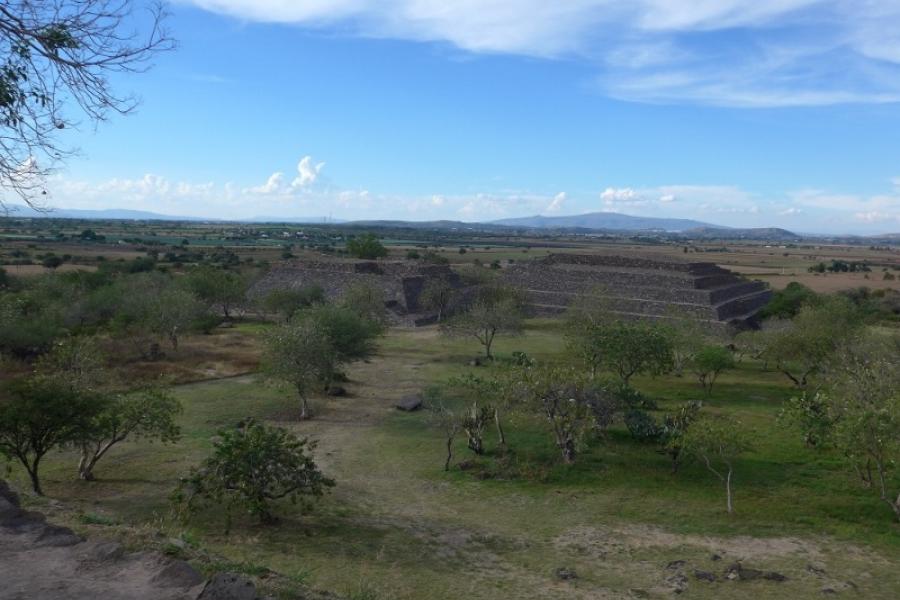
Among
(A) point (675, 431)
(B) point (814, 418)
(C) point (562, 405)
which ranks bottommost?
(A) point (675, 431)

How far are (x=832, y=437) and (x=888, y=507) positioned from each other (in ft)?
6.53

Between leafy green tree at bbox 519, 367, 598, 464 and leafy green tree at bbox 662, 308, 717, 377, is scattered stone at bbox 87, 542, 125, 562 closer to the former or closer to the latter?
leafy green tree at bbox 519, 367, 598, 464

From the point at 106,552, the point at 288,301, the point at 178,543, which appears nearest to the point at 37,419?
the point at 178,543

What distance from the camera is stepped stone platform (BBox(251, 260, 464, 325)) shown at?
48062 mm

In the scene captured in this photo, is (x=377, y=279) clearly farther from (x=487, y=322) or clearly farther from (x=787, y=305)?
(x=787, y=305)

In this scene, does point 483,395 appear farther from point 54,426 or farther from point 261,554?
point 54,426

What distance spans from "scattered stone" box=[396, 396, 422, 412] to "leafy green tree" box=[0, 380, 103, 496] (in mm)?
11061

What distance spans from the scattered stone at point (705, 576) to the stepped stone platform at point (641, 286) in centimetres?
2877

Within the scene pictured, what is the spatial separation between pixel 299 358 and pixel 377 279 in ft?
92.5

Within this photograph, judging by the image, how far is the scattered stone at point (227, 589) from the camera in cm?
660

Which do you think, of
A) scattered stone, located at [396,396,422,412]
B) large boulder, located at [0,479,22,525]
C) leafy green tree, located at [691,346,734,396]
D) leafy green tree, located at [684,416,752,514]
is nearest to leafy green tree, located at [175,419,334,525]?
large boulder, located at [0,479,22,525]

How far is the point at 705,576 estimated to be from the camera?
11891 millimetres

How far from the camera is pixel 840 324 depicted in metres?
29.8

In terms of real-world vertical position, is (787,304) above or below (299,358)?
above
